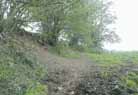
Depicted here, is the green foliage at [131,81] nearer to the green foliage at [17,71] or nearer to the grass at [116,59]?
the green foliage at [17,71]

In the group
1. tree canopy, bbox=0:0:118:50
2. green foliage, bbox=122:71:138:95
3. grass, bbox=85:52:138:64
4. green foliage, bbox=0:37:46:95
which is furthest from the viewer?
grass, bbox=85:52:138:64

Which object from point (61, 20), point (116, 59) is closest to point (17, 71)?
point (116, 59)

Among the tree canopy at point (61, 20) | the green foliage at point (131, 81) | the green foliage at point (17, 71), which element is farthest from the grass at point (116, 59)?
the green foliage at point (17, 71)

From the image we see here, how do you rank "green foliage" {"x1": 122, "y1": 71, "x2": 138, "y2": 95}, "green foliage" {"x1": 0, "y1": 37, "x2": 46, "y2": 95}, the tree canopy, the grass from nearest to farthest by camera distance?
"green foliage" {"x1": 0, "y1": 37, "x2": 46, "y2": 95}
"green foliage" {"x1": 122, "y1": 71, "x2": 138, "y2": 95}
the tree canopy
the grass

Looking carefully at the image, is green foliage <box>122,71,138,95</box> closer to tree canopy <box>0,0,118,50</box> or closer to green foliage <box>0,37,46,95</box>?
green foliage <box>0,37,46,95</box>

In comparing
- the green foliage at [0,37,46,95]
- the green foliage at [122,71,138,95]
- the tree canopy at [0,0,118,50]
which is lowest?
the green foliage at [122,71,138,95]

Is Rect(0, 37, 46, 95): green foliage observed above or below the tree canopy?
below

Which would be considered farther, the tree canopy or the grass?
the grass

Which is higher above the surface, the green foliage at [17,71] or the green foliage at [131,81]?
the green foliage at [17,71]

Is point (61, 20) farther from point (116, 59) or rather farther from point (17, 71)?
point (17, 71)

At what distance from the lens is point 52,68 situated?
1280cm

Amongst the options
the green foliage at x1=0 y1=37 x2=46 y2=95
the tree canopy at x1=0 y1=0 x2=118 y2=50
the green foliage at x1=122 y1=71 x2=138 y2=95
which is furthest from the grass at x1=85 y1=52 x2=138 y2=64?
the green foliage at x1=0 y1=37 x2=46 y2=95

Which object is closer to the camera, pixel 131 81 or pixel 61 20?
pixel 131 81

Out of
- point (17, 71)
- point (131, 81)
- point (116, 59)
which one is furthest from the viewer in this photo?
point (116, 59)
